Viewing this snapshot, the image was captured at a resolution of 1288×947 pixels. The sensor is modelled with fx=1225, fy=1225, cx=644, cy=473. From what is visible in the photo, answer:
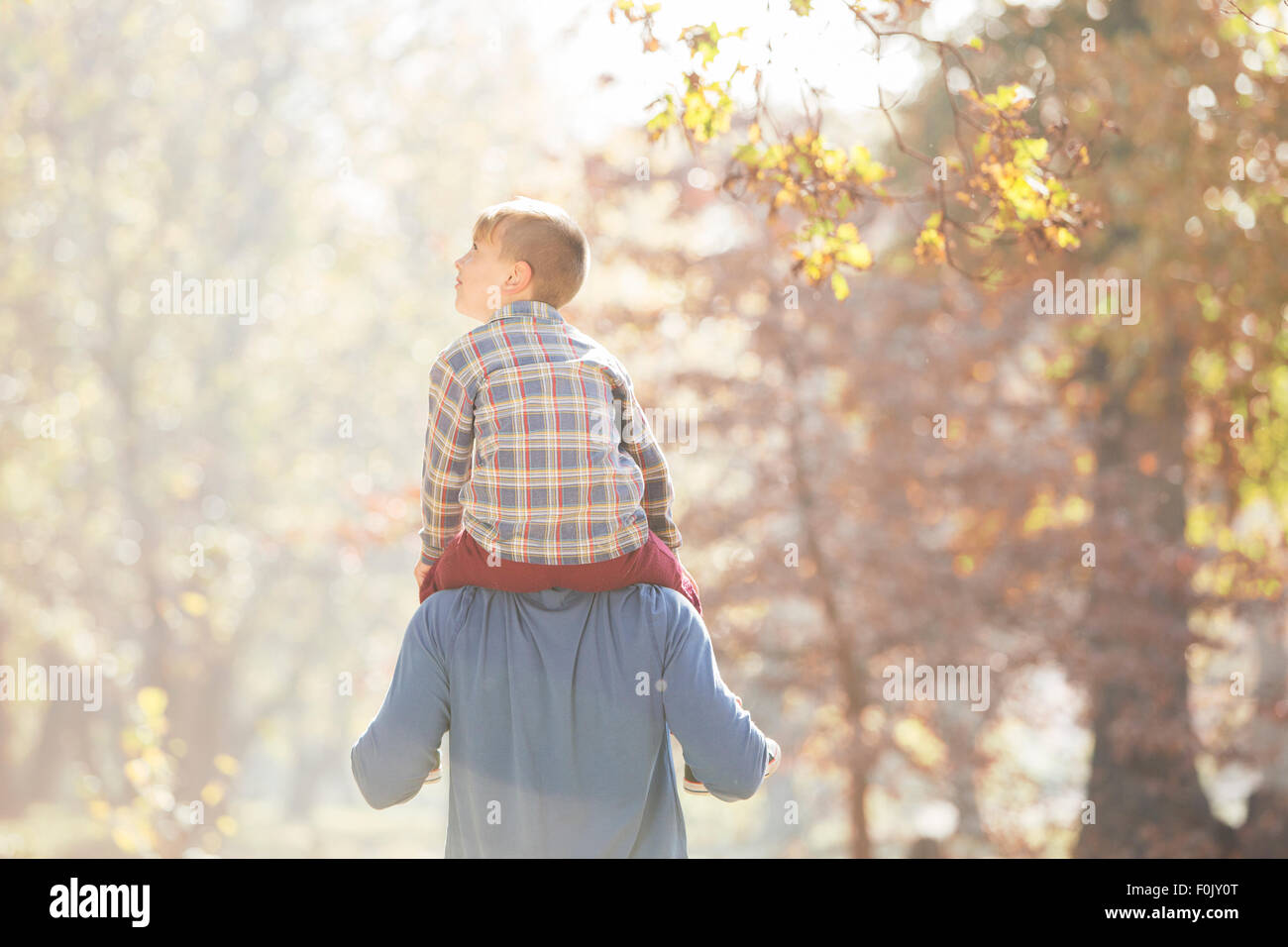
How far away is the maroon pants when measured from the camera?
6.56 feet

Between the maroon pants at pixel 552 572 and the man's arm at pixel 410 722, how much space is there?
81 millimetres

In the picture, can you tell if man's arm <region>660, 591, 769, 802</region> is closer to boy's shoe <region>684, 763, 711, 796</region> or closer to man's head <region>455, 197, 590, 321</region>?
boy's shoe <region>684, 763, 711, 796</region>

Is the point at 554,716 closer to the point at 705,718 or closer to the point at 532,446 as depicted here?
the point at 705,718

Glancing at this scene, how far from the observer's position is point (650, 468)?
2137 millimetres
